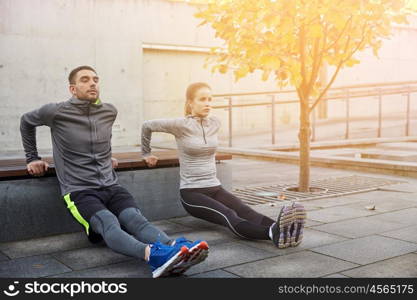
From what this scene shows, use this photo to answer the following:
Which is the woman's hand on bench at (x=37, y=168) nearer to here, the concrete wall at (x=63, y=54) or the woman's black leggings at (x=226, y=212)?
the woman's black leggings at (x=226, y=212)

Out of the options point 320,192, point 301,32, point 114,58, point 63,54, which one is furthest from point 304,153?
point 114,58

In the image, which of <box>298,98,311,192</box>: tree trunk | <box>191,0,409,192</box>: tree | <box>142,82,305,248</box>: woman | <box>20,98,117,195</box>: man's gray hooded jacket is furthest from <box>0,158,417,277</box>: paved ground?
<box>191,0,409,192</box>: tree

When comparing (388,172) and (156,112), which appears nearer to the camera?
(388,172)

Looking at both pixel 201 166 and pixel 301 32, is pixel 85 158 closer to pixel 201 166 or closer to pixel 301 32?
pixel 201 166

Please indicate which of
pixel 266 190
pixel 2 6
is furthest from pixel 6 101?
pixel 266 190

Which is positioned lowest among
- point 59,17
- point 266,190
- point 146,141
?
point 266,190

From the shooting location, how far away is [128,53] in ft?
48.4

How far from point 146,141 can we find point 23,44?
913cm

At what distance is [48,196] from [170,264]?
181cm

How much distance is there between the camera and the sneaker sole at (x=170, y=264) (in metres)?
3.31

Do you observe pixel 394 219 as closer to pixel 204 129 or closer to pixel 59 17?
pixel 204 129

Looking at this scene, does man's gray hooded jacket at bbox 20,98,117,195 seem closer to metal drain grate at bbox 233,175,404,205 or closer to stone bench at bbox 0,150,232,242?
stone bench at bbox 0,150,232,242

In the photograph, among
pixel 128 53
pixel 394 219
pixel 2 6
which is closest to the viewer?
pixel 394 219

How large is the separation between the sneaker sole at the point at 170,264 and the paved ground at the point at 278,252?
257mm
